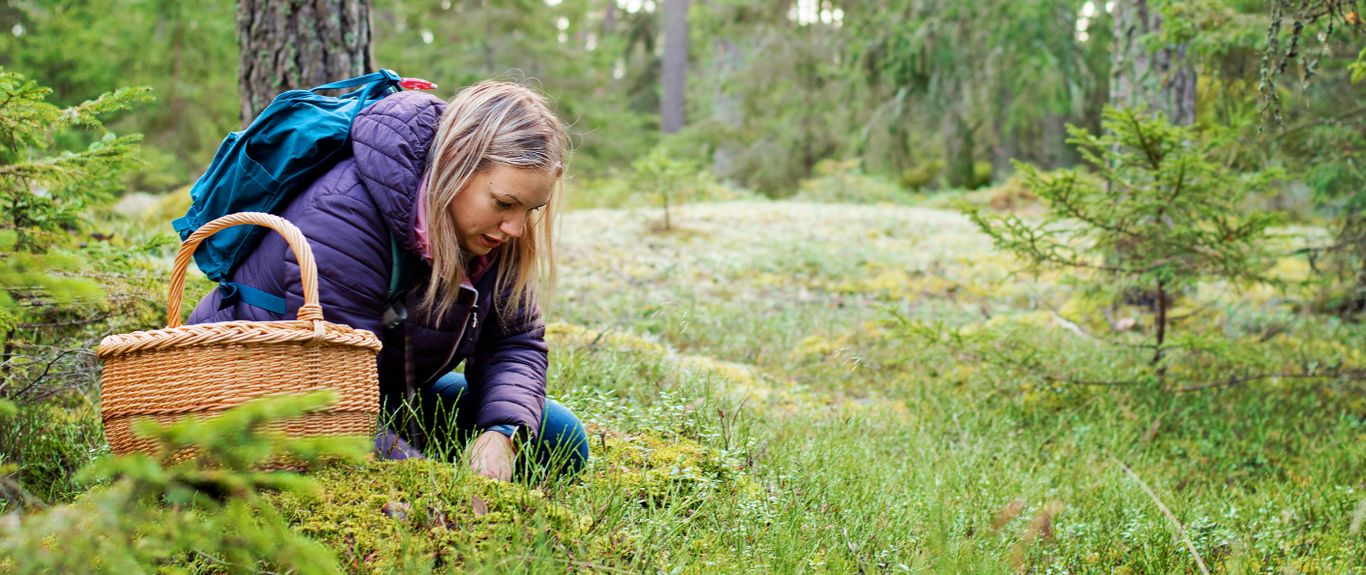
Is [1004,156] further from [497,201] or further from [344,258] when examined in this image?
[344,258]

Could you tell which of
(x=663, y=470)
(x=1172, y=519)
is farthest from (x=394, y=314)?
(x=1172, y=519)

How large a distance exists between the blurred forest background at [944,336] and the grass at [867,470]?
19 millimetres

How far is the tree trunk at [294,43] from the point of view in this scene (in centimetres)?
466

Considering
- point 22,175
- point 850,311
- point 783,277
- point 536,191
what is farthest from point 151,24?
point 536,191

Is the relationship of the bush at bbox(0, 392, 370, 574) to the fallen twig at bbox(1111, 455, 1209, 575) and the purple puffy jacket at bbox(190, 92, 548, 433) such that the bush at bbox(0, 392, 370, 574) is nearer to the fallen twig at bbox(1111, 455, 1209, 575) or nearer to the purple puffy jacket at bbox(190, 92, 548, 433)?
the purple puffy jacket at bbox(190, 92, 548, 433)

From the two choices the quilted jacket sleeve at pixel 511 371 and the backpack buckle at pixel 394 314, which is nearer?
the backpack buckle at pixel 394 314

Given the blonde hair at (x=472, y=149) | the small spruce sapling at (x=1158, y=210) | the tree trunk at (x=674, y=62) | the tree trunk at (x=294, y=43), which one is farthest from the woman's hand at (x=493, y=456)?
the tree trunk at (x=674, y=62)

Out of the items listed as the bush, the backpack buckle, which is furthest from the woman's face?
the bush

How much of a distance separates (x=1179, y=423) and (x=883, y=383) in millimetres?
1586

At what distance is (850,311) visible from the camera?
316 inches

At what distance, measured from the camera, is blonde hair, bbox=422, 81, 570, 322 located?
8.70 ft

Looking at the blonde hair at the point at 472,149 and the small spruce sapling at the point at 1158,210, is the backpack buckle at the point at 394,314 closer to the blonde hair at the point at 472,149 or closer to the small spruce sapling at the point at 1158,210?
the blonde hair at the point at 472,149

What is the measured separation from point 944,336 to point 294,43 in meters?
4.62

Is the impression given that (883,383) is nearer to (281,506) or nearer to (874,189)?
(281,506)
